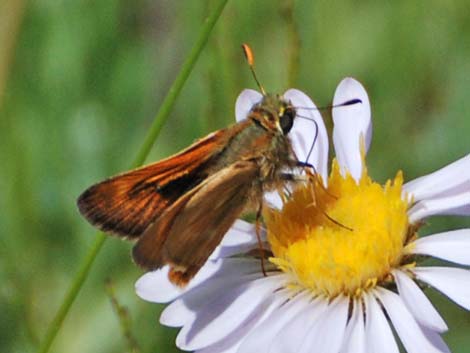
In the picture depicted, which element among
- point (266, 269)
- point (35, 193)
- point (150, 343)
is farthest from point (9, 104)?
point (266, 269)

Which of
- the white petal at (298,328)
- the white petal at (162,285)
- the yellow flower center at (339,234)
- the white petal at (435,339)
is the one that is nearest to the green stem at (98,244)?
the white petal at (162,285)

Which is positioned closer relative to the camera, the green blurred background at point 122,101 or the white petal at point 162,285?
the white petal at point 162,285

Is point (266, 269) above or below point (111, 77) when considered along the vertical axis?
below

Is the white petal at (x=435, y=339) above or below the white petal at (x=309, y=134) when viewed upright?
below

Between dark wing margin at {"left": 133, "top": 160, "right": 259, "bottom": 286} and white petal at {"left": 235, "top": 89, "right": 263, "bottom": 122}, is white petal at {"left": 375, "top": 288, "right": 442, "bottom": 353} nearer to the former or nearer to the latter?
dark wing margin at {"left": 133, "top": 160, "right": 259, "bottom": 286}

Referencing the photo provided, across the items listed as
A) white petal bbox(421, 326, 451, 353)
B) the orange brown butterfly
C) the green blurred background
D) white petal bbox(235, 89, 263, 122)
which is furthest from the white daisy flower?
the green blurred background

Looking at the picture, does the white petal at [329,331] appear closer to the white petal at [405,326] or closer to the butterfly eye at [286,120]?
the white petal at [405,326]

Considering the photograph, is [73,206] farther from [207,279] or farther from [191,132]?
[207,279]

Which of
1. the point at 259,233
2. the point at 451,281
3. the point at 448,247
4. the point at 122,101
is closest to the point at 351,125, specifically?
the point at 259,233
